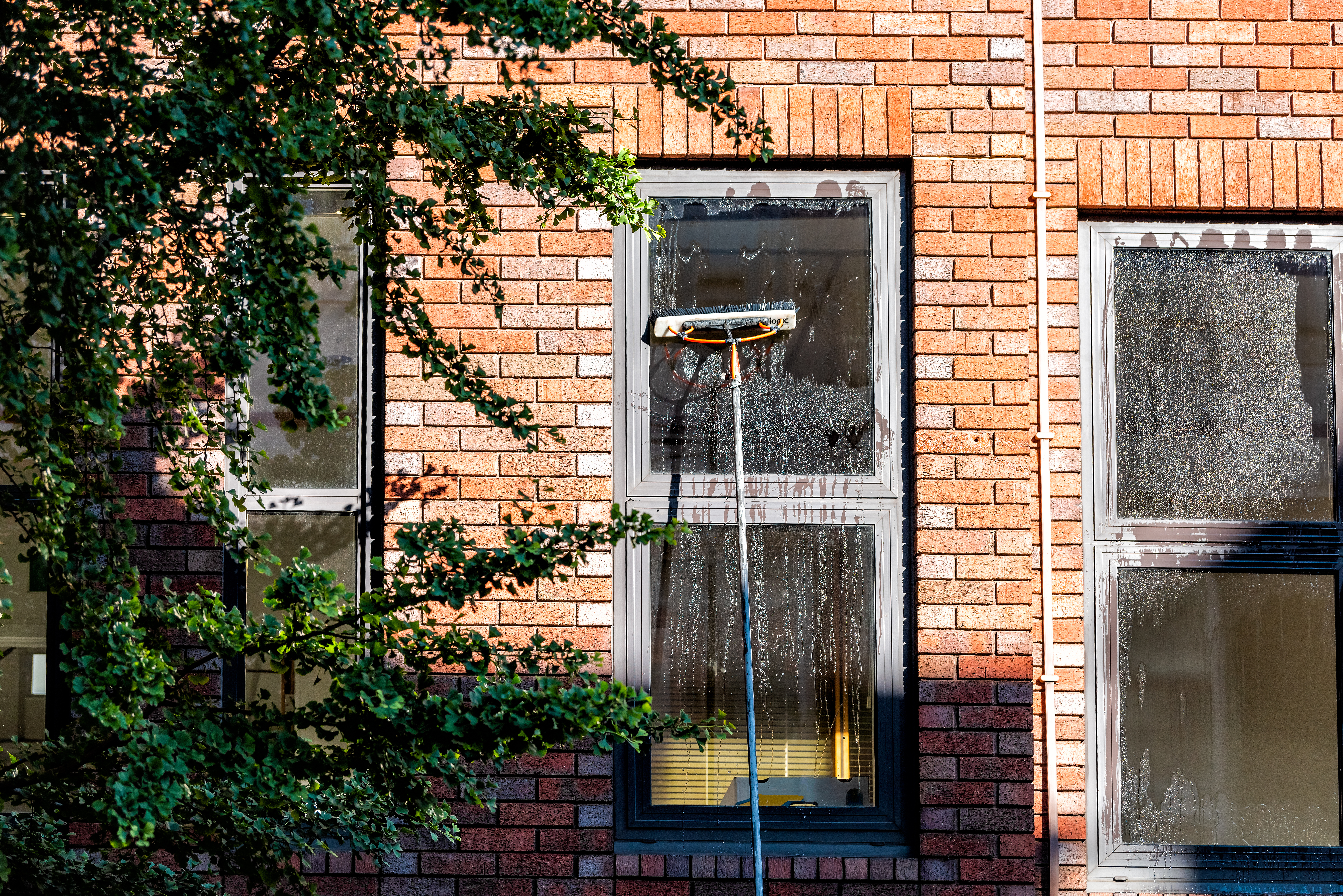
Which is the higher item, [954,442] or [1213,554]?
[954,442]

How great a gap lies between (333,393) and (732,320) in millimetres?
1300

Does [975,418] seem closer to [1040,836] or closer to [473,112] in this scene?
[1040,836]

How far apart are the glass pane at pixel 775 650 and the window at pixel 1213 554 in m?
0.78

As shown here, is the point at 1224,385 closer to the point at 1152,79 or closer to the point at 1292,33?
the point at 1152,79

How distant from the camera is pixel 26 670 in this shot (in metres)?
3.33

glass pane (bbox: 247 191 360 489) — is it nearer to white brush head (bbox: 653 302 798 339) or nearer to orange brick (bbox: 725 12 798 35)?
white brush head (bbox: 653 302 798 339)

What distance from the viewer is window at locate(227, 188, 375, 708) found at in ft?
10.9

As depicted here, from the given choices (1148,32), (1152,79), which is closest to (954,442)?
(1152,79)

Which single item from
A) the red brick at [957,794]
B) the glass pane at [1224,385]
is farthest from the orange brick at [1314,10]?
the red brick at [957,794]

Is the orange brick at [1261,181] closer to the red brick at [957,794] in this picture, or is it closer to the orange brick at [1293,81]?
the orange brick at [1293,81]

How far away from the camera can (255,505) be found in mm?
3316

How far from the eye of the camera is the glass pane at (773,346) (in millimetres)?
3338

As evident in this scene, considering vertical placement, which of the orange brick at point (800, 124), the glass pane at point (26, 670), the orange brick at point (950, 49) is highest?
the orange brick at point (950, 49)

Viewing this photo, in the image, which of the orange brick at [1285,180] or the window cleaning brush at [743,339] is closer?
the window cleaning brush at [743,339]
